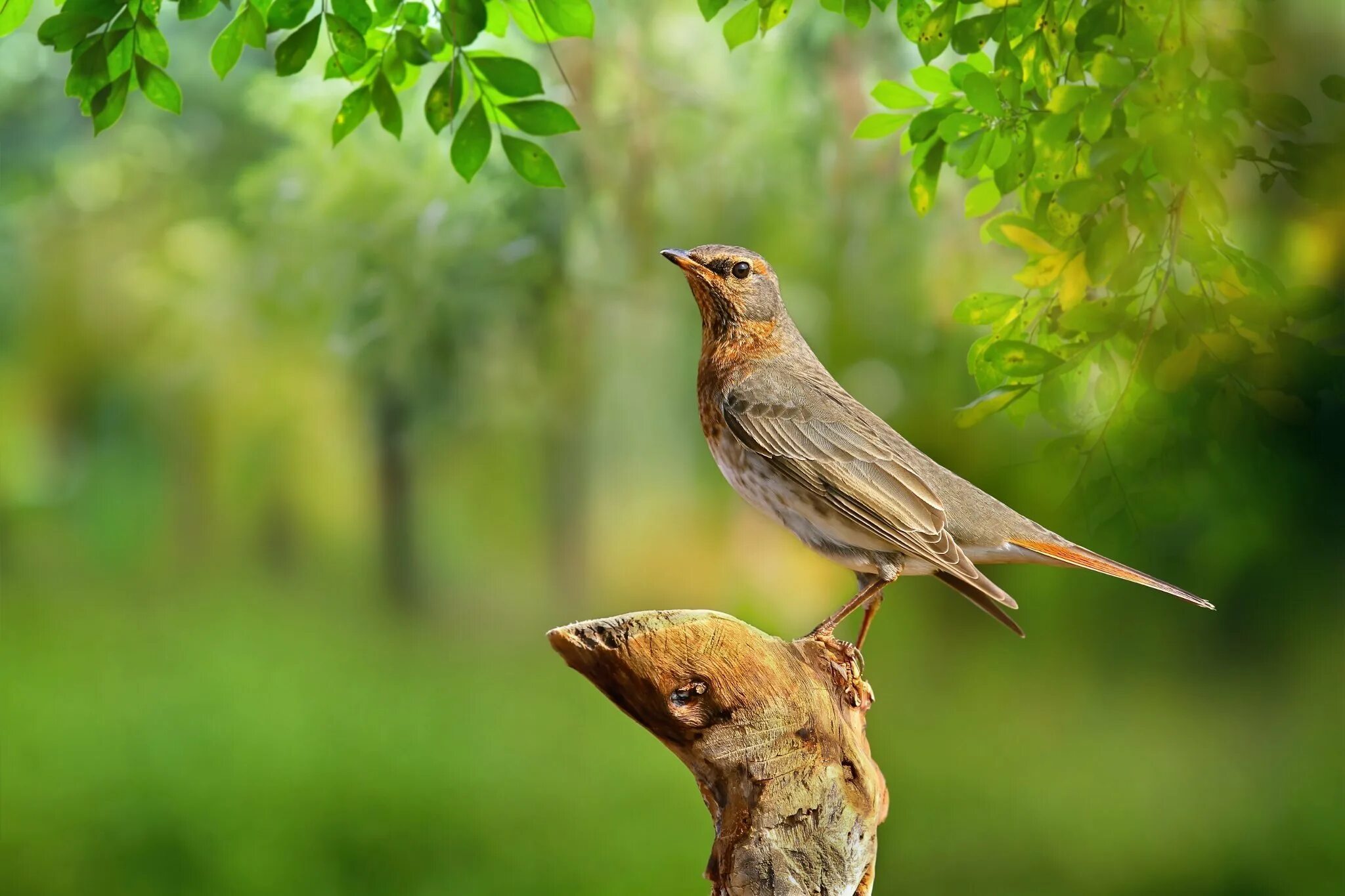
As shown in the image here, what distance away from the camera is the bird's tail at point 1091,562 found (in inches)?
98.6

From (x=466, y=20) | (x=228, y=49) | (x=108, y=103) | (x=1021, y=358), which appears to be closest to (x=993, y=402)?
(x=1021, y=358)

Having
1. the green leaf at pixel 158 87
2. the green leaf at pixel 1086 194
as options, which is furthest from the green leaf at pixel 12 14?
the green leaf at pixel 1086 194

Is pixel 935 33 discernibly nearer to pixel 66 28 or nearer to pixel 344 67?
pixel 344 67

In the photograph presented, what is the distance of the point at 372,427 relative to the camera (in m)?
5.45

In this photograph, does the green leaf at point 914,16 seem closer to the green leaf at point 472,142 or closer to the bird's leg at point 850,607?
the green leaf at point 472,142

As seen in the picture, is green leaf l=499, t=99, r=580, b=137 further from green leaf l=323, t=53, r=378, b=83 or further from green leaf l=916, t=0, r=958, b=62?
green leaf l=916, t=0, r=958, b=62

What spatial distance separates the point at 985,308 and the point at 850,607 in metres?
0.80

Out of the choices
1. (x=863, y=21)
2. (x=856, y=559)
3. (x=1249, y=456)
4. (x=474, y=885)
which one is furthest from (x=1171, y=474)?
(x=474, y=885)

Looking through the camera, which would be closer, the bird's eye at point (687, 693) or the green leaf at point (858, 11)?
the bird's eye at point (687, 693)

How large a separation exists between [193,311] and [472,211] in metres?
1.37

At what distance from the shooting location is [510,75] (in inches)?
97.1

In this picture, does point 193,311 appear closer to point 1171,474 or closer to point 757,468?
point 757,468

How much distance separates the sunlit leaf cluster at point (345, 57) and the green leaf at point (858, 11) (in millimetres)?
539

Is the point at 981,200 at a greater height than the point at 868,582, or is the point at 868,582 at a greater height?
the point at 981,200
